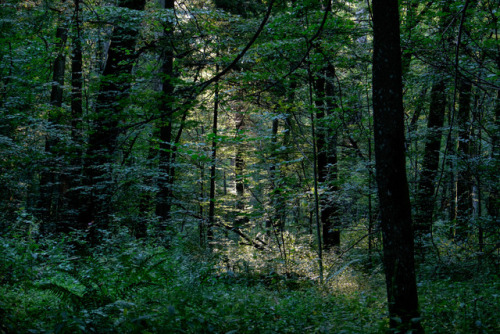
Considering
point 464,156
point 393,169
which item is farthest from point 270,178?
point 393,169

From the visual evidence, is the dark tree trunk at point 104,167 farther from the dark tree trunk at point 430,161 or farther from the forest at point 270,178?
the dark tree trunk at point 430,161

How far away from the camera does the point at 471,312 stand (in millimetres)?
4297

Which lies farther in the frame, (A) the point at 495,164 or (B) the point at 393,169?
(A) the point at 495,164

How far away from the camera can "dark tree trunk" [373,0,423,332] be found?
3391 mm

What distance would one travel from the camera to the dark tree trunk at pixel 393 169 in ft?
11.1

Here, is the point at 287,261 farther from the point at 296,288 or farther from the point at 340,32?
the point at 340,32

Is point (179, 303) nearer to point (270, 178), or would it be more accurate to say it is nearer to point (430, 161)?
point (270, 178)

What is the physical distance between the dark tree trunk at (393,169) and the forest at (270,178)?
16 mm

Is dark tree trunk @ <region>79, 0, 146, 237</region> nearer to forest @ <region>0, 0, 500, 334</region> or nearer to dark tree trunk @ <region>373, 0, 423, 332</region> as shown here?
forest @ <region>0, 0, 500, 334</region>

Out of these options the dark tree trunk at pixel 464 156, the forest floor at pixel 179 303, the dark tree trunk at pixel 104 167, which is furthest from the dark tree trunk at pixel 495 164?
the dark tree trunk at pixel 104 167

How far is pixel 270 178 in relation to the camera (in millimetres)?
9594

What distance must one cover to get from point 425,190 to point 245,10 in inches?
389

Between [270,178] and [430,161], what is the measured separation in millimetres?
4618

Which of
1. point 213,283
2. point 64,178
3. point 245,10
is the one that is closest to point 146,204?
point 64,178
